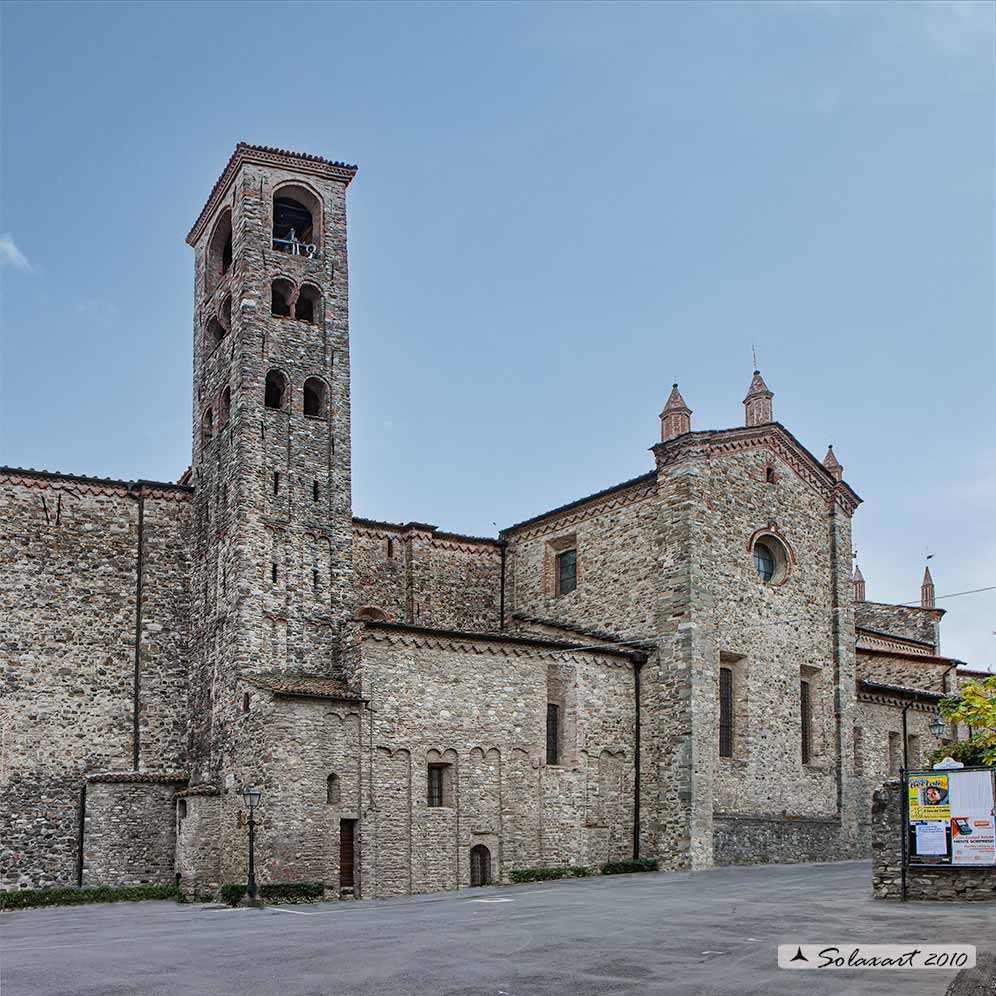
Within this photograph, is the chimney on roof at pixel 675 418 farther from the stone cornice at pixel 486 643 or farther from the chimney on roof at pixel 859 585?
the chimney on roof at pixel 859 585

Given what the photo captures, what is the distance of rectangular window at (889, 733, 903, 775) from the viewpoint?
41156 millimetres

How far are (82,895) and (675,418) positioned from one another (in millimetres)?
20802

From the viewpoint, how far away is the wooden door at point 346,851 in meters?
29.7

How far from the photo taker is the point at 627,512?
3722 centimetres

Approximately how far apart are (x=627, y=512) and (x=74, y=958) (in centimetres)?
2214

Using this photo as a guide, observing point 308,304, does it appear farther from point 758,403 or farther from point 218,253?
point 758,403

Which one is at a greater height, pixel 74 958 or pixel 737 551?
pixel 737 551

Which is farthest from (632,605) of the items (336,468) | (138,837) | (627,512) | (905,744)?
(138,837)

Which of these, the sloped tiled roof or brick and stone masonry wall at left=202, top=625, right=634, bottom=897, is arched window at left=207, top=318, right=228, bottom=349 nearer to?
the sloped tiled roof

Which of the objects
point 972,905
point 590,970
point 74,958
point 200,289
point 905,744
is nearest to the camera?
point 590,970

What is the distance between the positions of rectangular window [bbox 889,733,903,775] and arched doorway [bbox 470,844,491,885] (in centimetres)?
1651

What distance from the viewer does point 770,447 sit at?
38.5 m

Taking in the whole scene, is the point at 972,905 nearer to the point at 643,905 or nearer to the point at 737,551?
the point at 643,905

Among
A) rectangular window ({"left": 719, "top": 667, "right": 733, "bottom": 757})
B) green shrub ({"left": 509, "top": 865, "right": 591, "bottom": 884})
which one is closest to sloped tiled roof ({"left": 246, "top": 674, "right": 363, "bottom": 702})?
green shrub ({"left": 509, "top": 865, "right": 591, "bottom": 884})
